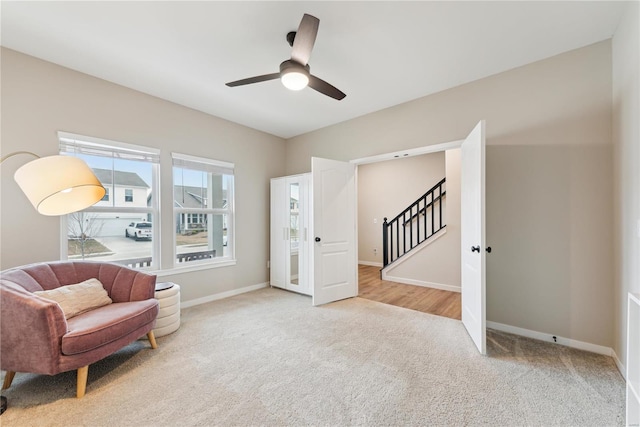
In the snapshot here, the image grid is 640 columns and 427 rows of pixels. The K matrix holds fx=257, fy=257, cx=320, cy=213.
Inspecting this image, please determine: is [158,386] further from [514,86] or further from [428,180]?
[428,180]

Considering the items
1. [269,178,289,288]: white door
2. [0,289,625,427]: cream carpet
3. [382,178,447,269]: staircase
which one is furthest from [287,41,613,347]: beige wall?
[269,178,289,288]: white door

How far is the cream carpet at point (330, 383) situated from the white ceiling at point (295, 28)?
111 inches

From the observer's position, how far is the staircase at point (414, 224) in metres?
5.22

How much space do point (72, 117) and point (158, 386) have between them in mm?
2859

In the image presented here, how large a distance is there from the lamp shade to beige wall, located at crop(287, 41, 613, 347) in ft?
12.0

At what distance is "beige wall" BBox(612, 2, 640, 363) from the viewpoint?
1.83 metres

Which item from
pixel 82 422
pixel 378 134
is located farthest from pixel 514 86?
pixel 82 422

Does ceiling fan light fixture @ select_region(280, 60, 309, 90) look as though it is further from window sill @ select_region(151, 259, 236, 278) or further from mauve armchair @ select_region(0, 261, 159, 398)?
window sill @ select_region(151, 259, 236, 278)

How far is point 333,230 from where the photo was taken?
3879 millimetres

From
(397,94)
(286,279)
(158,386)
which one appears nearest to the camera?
(158,386)

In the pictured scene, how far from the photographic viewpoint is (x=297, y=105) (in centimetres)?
358

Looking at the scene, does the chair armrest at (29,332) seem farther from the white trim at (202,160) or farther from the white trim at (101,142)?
the white trim at (202,160)

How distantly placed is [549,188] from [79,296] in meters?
4.43

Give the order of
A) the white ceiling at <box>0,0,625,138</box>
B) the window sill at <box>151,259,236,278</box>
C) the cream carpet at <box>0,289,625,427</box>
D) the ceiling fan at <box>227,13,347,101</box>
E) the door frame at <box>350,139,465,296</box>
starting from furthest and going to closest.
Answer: the window sill at <box>151,259,236,278</box>
the door frame at <box>350,139,465,296</box>
the white ceiling at <box>0,0,625,138</box>
the ceiling fan at <box>227,13,347,101</box>
the cream carpet at <box>0,289,625,427</box>
